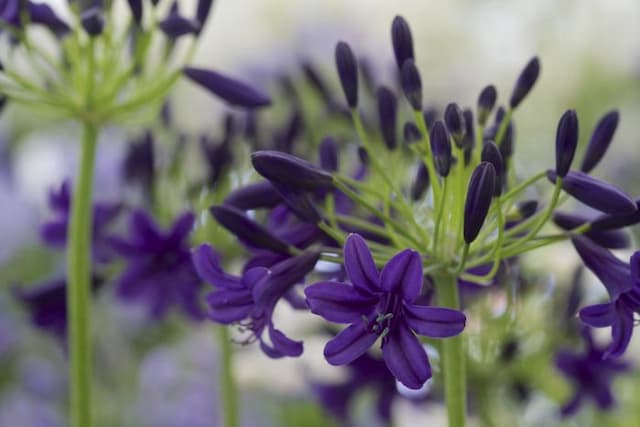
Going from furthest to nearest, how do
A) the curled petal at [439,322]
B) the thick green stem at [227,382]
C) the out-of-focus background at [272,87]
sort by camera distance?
1. the out-of-focus background at [272,87]
2. the thick green stem at [227,382]
3. the curled petal at [439,322]

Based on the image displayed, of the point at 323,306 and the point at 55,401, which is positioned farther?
the point at 55,401

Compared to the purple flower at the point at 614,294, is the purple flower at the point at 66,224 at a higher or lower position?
higher

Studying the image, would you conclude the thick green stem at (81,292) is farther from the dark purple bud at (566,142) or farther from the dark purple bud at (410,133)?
the dark purple bud at (566,142)

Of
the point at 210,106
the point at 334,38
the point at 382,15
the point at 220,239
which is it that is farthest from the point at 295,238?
the point at 382,15

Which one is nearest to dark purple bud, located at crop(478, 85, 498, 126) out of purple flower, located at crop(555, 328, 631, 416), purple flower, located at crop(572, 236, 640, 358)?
purple flower, located at crop(572, 236, 640, 358)

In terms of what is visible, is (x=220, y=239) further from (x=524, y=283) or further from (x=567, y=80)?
(x=567, y=80)

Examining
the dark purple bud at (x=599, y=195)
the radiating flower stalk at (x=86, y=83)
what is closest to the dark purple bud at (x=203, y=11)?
the radiating flower stalk at (x=86, y=83)
